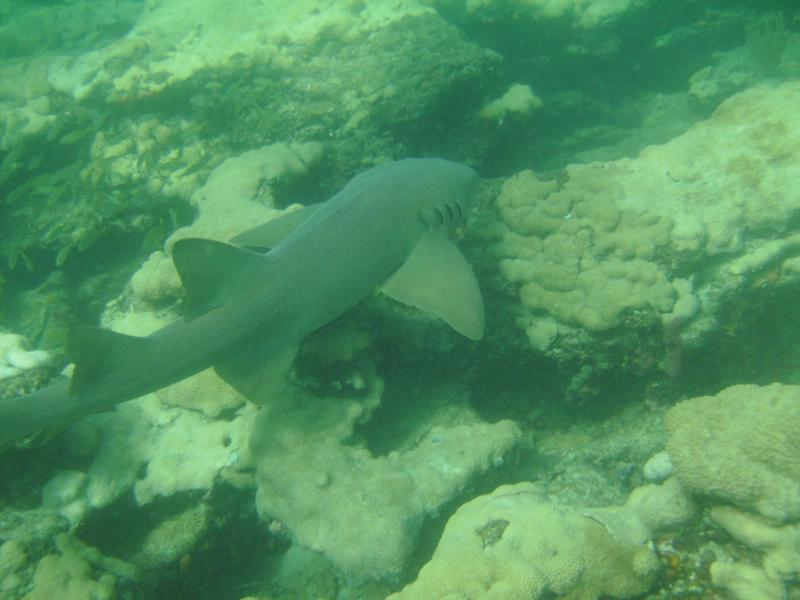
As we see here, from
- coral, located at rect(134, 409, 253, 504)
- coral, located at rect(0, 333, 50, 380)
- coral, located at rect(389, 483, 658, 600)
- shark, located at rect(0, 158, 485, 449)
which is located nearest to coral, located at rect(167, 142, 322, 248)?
shark, located at rect(0, 158, 485, 449)

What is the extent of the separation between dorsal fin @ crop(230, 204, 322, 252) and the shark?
0.10 feet

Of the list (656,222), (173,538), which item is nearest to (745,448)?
(656,222)

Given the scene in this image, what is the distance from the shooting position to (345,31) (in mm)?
7895

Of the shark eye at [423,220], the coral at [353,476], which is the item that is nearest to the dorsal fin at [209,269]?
the coral at [353,476]

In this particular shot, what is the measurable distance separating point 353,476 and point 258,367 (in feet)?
3.77

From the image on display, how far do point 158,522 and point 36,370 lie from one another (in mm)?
1727

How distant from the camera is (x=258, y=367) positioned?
3.12m

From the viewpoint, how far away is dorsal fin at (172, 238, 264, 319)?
9.29 feet

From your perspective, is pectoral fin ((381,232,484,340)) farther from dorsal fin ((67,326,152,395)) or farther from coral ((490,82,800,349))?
dorsal fin ((67,326,152,395))

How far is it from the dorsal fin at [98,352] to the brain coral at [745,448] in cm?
340

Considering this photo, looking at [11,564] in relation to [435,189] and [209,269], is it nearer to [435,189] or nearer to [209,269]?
[209,269]

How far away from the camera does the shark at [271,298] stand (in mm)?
2840

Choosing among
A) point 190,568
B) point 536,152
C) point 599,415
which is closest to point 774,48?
point 536,152

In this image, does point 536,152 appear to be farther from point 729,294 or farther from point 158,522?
point 158,522
